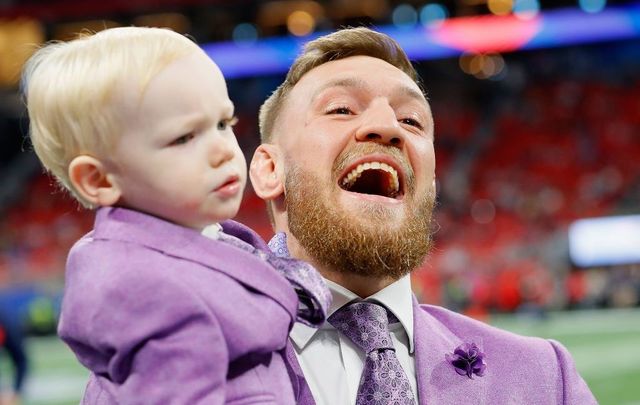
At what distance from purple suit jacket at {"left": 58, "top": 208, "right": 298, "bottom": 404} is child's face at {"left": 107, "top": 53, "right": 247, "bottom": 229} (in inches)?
1.6

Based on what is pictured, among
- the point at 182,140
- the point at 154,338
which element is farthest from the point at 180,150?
the point at 154,338

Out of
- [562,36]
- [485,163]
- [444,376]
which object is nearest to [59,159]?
[444,376]

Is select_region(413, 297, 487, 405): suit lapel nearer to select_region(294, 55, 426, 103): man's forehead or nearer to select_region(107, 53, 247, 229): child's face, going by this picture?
select_region(294, 55, 426, 103): man's forehead

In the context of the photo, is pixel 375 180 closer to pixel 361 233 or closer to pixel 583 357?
pixel 361 233

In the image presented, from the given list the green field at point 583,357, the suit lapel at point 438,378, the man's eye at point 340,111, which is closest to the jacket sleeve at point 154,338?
the suit lapel at point 438,378

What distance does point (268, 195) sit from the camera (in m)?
2.01

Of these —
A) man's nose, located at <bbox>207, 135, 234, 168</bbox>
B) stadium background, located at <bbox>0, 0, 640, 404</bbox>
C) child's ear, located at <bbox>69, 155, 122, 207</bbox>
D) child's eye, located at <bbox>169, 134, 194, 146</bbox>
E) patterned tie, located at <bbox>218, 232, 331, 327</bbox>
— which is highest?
child's eye, located at <bbox>169, 134, 194, 146</bbox>

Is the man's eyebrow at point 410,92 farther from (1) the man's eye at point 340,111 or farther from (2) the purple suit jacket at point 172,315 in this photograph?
(2) the purple suit jacket at point 172,315

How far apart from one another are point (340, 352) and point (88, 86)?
2.56ft

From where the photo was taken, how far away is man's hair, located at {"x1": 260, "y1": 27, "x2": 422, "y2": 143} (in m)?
2.05

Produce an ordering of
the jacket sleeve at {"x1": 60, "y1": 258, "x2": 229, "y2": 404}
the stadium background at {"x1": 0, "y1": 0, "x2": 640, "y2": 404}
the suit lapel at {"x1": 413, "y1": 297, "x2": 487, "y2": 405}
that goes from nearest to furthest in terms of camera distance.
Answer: the jacket sleeve at {"x1": 60, "y1": 258, "x2": 229, "y2": 404} < the suit lapel at {"x1": 413, "y1": 297, "x2": 487, "y2": 405} < the stadium background at {"x1": 0, "y1": 0, "x2": 640, "y2": 404}

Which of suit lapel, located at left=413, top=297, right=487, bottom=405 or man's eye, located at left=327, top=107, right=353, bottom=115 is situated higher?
man's eye, located at left=327, top=107, right=353, bottom=115

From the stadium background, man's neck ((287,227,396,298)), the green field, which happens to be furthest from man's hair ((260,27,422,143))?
the stadium background

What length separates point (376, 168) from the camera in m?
1.85
